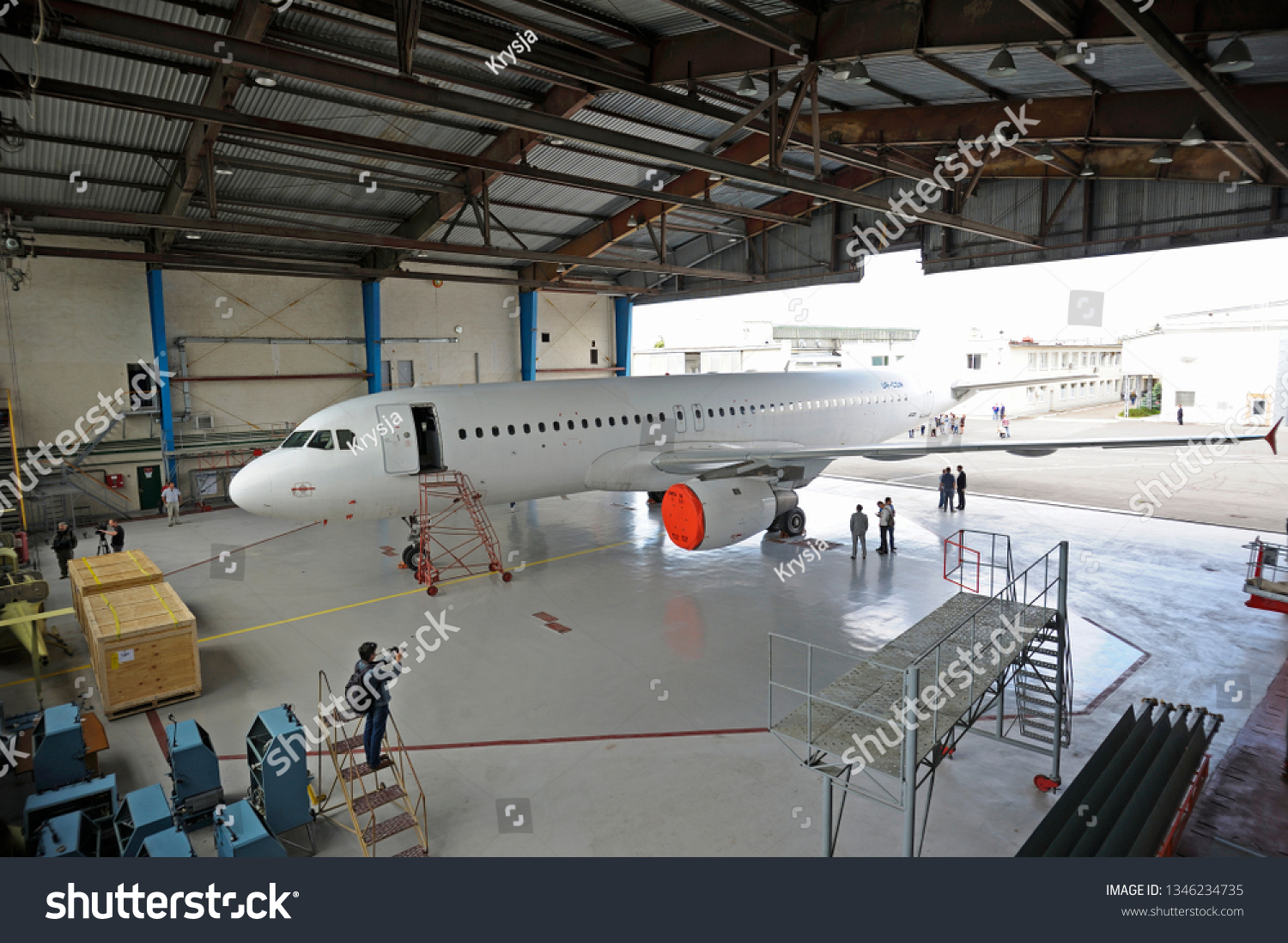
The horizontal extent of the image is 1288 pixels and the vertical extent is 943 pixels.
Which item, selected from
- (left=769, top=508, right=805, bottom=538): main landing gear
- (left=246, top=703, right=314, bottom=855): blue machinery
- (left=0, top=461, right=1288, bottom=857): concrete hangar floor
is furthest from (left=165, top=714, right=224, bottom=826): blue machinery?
(left=769, top=508, right=805, bottom=538): main landing gear

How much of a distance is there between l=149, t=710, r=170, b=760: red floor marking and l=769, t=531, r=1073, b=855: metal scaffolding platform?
28.6 feet

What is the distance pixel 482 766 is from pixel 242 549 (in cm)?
1512

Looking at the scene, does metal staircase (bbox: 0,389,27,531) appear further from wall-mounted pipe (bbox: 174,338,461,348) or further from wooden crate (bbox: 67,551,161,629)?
wooden crate (bbox: 67,551,161,629)

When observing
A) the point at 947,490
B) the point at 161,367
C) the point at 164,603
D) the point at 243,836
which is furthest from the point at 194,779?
the point at 947,490

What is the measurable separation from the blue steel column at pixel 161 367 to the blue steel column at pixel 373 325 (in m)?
7.14

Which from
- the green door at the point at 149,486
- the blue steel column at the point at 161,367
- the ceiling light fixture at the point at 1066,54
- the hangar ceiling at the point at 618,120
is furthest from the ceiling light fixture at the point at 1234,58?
the green door at the point at 149,486

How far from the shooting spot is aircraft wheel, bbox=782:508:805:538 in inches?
827

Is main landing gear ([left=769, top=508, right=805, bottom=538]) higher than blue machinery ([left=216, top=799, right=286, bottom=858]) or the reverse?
higher

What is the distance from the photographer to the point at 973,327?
4438 centimetres

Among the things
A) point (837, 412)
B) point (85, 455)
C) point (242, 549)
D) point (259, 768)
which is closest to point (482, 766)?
point (259, 768)

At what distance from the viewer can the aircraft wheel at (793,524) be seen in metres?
21.0

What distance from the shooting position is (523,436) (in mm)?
18109

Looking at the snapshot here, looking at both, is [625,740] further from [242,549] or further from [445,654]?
[242,549]

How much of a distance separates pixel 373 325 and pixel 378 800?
1007 inches
